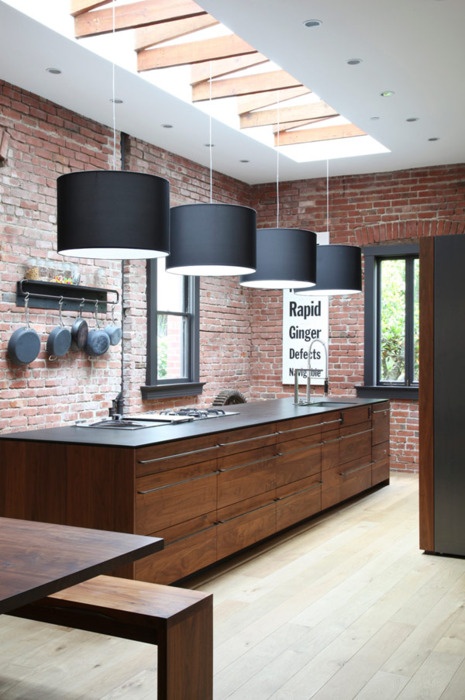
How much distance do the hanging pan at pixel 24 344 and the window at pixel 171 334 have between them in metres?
1.71

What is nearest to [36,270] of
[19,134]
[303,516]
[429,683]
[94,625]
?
[19,134]

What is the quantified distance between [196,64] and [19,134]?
1.52 metres

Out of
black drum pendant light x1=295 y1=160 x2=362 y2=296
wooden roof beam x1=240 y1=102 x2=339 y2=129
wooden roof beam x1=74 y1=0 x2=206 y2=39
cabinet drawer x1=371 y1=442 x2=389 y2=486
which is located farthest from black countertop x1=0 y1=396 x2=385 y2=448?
wooden roof beam x1=240 y1=102 x2=339 y2=129

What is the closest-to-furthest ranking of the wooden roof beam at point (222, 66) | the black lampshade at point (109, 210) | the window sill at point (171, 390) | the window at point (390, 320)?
1. the black lampshade at point (109, 210)
2. the wooden roof beam at point (222, 66)
3. the window sill at point (171, 390)
4. the window at point (390, 320)

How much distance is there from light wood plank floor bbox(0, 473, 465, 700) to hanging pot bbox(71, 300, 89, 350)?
2.42m

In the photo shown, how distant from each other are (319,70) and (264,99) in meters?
1.43

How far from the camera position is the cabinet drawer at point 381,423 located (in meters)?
7.42

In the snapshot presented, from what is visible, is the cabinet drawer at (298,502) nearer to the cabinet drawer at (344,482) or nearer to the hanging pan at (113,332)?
the cabinet drawer at (344,482)

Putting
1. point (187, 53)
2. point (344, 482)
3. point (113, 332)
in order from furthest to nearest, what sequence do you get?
point (113, 332), point (344, 482), point (187, 53)

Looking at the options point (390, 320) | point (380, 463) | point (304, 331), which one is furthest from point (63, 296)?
point (390, 320)

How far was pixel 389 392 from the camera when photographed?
8820mm

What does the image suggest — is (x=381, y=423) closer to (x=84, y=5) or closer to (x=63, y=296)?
(x=63, y=296)

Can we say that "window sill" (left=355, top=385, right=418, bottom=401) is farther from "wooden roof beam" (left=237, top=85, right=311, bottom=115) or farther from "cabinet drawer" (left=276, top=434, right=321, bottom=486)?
"wooden roof beam" (left=237, top=85, right=311, bottom=115)

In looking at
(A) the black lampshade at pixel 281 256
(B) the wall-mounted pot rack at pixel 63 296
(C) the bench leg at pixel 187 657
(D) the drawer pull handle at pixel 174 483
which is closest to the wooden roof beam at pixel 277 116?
(A) the black lampshade at pixel 281 256
